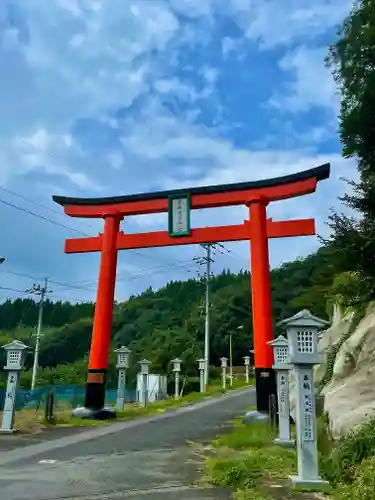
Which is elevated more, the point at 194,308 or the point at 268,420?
the point at 194,308

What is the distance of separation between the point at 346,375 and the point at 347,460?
3.92 m

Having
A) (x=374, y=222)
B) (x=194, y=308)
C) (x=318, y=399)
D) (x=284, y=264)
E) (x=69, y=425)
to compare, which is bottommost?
(x=69, y=425)

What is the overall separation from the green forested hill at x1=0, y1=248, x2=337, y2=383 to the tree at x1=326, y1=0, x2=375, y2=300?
1507cm

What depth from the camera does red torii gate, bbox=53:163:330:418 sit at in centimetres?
1433

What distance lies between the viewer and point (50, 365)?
65.4m

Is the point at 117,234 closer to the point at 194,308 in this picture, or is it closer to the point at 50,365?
the point at 194,308

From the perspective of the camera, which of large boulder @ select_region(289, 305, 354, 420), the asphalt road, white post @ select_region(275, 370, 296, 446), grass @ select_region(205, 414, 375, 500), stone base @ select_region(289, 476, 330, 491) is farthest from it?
large boulder @ select_region(289, 305, 354, 420)

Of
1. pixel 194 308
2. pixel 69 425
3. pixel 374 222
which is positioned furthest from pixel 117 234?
pixel 194 308

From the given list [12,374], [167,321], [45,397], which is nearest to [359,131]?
[12,374]

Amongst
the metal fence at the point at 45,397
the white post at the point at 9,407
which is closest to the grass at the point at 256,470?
the white post at the point at 9,407

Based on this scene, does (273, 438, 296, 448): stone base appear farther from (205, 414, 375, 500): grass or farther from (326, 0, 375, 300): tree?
(326, 0, 375, 300): tree

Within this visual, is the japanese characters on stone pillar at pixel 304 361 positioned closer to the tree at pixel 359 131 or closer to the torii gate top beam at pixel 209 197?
the tree at pixel 359 131

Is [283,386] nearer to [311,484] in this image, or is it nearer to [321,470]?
[321,470]

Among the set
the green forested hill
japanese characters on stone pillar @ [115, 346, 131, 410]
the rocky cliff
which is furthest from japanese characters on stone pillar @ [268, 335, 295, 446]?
the green forested hill
